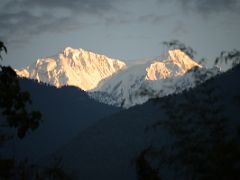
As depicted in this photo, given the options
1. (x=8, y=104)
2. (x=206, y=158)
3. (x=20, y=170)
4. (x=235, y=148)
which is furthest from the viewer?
(x=206, y=158)

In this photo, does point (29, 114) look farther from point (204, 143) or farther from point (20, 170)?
point (204, 143)

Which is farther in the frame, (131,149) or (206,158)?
(131,149)

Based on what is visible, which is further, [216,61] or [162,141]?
[162,141]

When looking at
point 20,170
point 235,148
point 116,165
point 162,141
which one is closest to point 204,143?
point 235,148

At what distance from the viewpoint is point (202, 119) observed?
18625 millimetres

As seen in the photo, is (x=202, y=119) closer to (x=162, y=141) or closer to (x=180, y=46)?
(x=180, y=46)

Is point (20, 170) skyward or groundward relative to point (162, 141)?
skyward

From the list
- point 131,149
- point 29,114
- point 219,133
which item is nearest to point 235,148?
point 219,133

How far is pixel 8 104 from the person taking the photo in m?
9.69

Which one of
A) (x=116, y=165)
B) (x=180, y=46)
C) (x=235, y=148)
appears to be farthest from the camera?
Answer: (x=116, y=165)

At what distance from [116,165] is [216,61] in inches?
6383

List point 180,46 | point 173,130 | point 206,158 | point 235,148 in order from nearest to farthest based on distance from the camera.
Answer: point 235,148 < point 206,158 < point 173,130 < point 180,46

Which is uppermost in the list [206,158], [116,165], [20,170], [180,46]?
[180,46]

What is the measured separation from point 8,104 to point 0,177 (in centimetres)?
180
